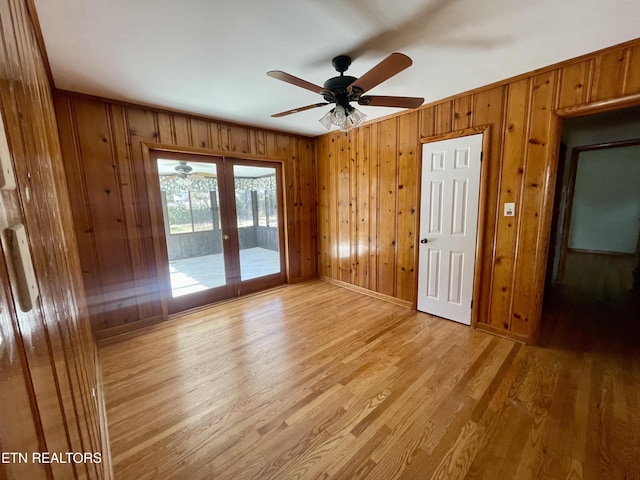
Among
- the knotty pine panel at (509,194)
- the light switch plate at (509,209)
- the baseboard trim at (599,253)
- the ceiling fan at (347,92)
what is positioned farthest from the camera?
the baseboard trim at (599,253)

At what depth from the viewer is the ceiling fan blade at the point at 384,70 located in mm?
1447

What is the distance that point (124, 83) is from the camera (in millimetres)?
2303

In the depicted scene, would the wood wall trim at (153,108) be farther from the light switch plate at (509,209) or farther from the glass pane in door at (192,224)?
the light switch plate at (509,209)

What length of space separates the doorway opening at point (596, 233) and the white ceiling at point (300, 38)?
205 centimetres

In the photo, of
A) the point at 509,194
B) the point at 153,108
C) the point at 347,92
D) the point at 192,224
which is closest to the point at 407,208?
the point at 509,194

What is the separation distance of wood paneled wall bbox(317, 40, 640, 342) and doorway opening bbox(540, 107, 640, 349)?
725 mm

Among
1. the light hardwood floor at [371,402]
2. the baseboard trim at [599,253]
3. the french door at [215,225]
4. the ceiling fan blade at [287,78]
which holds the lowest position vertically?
the light hardwood floor at [371,402]

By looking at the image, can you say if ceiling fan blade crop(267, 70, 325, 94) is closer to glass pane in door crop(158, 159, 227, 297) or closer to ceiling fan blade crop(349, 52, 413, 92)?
ceiling fan blade crop(349, 52, 413, 92)

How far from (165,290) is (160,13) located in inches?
106

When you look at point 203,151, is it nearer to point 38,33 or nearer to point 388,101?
point 38,33

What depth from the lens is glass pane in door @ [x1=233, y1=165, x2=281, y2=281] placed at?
3.82m

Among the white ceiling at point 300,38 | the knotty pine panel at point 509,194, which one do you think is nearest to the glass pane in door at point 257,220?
the white ceiling at point 300,38

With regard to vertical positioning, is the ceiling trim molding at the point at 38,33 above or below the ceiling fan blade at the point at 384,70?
above

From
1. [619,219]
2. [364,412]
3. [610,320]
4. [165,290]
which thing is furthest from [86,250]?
[619,219]
